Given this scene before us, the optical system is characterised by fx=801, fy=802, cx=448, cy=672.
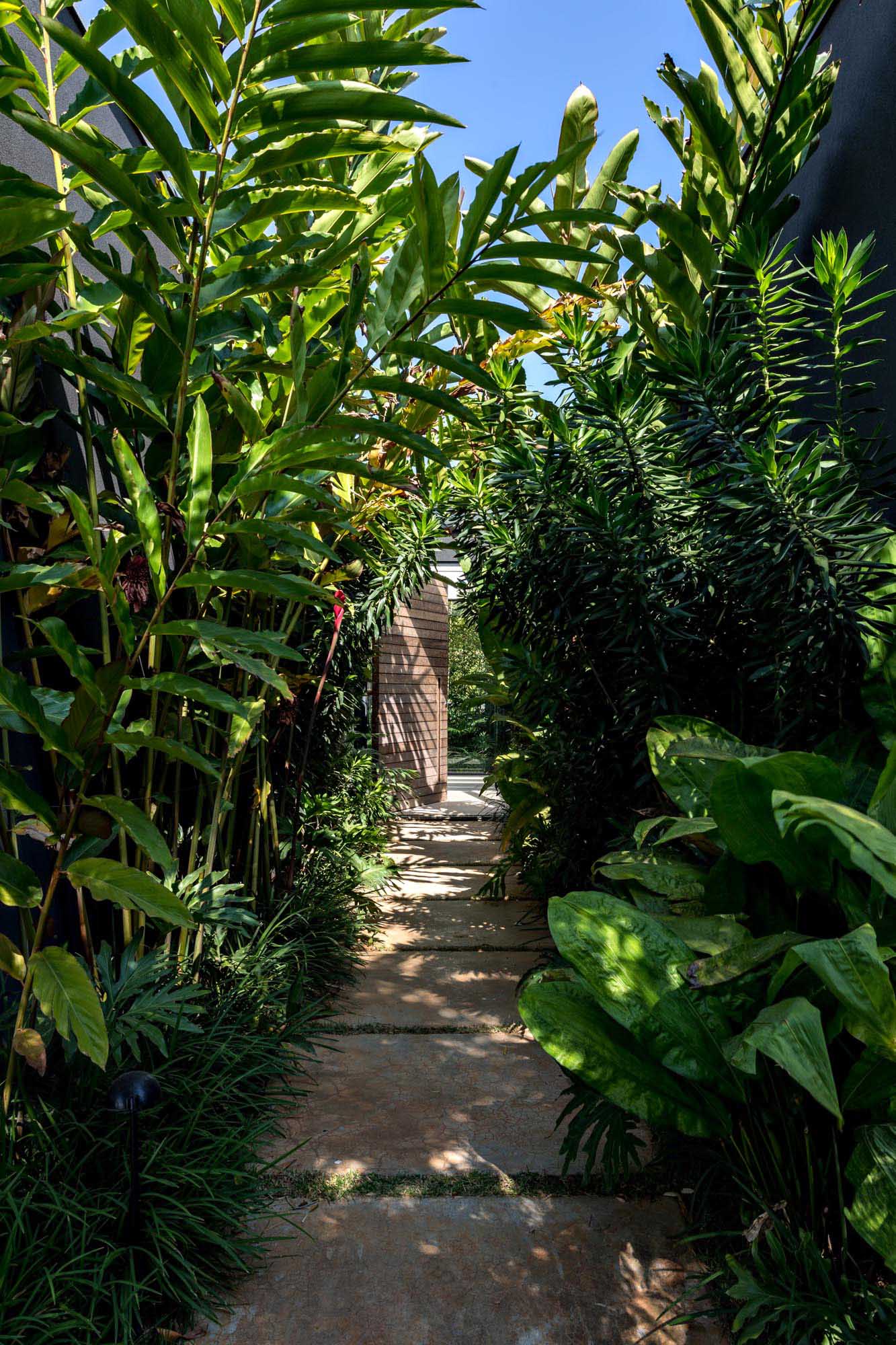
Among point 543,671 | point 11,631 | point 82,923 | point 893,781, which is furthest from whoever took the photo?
point 543,671

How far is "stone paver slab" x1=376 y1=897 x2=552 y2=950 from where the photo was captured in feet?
11.2

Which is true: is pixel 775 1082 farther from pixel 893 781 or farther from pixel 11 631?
pixel 11 631

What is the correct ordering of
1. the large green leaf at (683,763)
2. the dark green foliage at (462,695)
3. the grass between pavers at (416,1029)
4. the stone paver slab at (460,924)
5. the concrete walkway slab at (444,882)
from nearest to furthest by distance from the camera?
the large green leaf at (683,763) < the grass between pavers at (416,1029) < the stone paver slab at (460,924) < the concrete walkway slab at (444,882) < the dark green foliage at (462,695)

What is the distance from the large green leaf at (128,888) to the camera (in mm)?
1287

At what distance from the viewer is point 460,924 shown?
371 cm

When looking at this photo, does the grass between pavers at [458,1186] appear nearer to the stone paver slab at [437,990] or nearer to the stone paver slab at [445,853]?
the stone paver slab at [437,990]

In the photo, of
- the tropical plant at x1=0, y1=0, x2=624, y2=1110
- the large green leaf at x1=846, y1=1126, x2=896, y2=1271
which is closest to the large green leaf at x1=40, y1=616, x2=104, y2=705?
the tropical plant at x1=0, y1=0, x2=624, y2=1110

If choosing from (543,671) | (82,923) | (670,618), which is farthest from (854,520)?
(82,923)

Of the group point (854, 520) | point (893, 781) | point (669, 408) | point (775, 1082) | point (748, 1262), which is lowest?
point (748, 1262)

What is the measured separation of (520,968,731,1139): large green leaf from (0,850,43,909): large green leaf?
2.85ft

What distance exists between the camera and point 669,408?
1778mm

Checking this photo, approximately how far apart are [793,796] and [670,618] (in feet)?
2.65

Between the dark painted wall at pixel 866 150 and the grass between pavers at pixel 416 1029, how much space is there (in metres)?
2.00

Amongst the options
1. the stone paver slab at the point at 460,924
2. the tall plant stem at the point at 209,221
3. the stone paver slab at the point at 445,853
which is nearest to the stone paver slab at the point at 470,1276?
the tall plant stem at the point at 209,221
